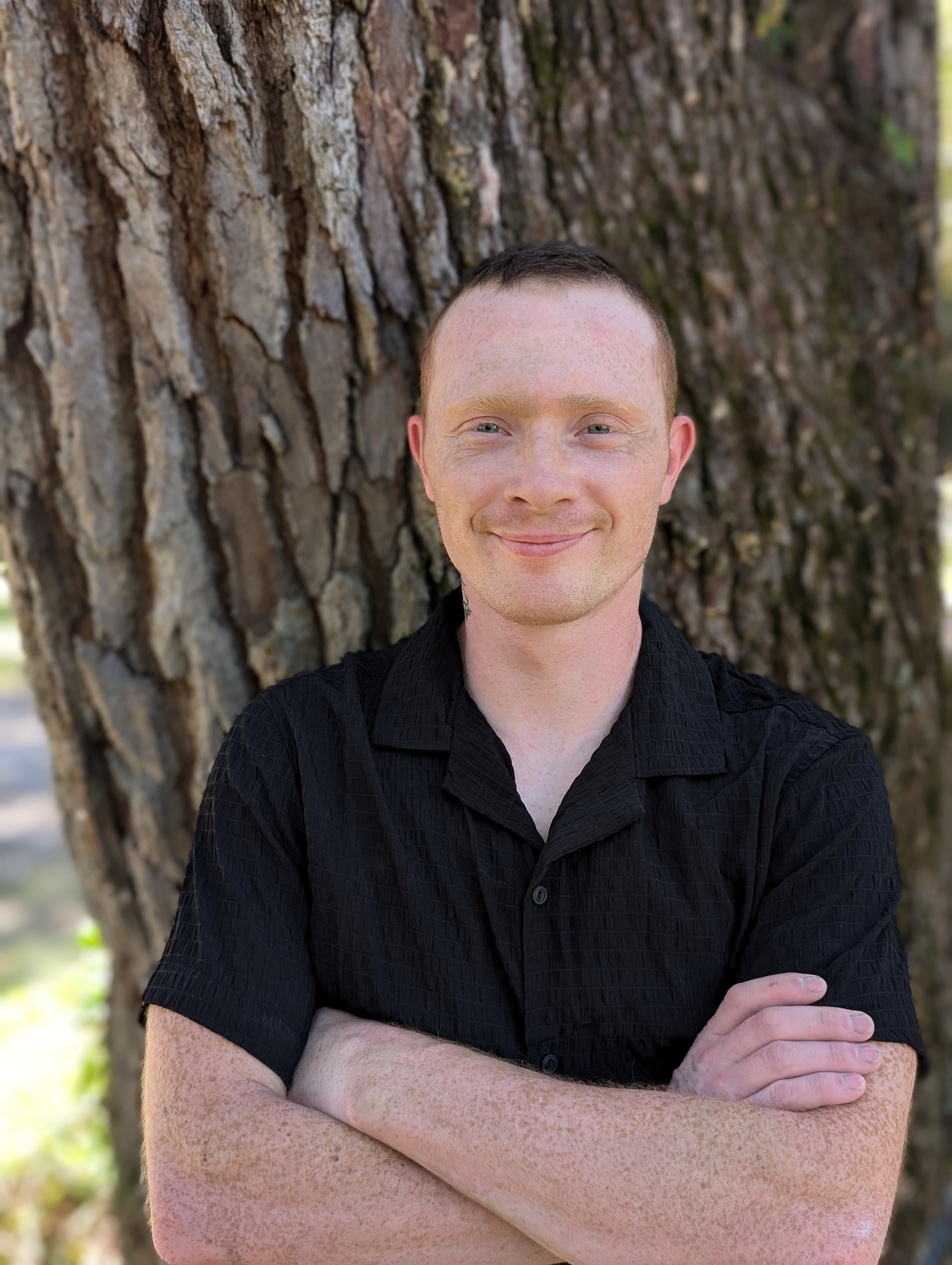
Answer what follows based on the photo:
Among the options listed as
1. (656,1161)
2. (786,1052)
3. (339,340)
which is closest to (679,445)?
(339,340)

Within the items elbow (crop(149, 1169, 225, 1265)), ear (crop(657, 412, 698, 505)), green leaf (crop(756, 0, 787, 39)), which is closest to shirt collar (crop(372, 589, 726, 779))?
ear (crop(657, 412, 698, 505))

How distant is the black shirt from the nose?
0.44 meters

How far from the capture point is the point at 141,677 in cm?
258

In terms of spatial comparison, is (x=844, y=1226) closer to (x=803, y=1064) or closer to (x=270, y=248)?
(x=803, y=1064)

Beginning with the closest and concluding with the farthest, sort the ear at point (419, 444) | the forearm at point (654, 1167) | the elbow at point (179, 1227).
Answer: the forearm at point (654, 1167) → the elbow at point (179, 1227) → the ear at point (419, 444)

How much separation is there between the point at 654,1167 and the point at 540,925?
0.41 meters

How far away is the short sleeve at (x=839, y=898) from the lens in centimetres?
174

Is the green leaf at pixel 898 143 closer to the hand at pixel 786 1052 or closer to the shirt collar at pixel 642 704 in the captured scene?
the shirt collar at pixel 642 704

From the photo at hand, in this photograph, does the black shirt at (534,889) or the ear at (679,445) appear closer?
the black shirt at (534,889)

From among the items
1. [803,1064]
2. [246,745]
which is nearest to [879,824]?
[803,1064]

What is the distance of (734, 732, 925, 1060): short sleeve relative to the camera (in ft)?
5.70

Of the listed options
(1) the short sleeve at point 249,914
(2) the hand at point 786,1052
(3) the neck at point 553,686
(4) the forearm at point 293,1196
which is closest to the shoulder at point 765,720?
(3) the neck at point 553,686

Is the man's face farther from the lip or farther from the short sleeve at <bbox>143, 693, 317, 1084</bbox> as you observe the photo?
the short sleeve at <bbox>143, 693, 317, 1084</bbox>

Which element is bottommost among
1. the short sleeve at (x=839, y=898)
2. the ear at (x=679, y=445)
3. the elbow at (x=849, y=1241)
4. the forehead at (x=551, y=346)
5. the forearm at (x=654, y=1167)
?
the elbow at (x=849, y=1241)
